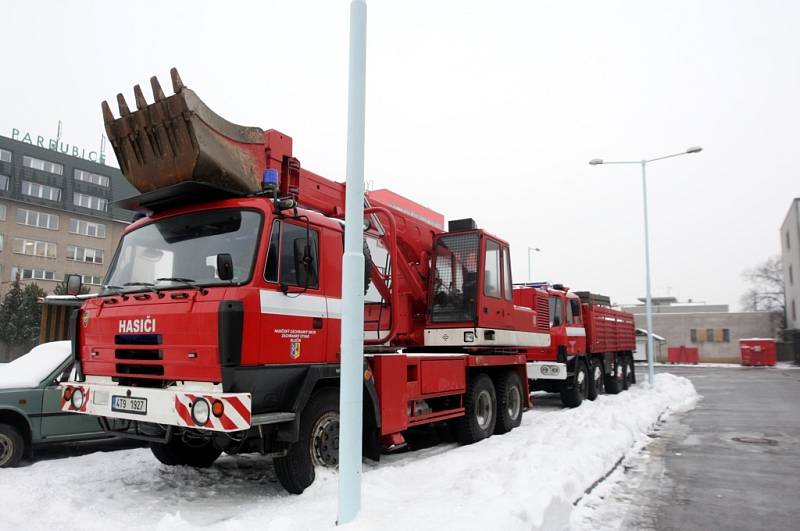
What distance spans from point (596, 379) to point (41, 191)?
50.6 metres

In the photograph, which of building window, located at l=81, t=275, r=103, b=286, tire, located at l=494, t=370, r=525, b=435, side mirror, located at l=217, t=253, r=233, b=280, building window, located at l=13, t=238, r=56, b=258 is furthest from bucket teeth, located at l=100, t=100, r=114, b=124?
building window, located at l=81, t=275, r=103, b=286

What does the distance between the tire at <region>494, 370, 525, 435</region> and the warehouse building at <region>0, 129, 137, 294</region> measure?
46.5 meters

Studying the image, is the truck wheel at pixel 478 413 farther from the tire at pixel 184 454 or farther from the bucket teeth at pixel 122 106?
the bucket teeth at pixel 122 106

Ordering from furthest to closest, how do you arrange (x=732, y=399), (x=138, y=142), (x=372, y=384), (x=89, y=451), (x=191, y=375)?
(x=732, y=399) < (x=89, y=451) < (x=372, y=384) < (x=138, y=142) < (x=191, y=375)

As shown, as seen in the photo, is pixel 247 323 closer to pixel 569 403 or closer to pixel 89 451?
pixel 89 451

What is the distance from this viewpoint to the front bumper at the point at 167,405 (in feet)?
15.7

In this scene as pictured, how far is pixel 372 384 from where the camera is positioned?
6410 millimetres

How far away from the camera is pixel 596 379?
1597cm

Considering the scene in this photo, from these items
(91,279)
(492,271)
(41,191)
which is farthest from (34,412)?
(91,279)

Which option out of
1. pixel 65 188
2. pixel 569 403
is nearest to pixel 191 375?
pixel 569 403

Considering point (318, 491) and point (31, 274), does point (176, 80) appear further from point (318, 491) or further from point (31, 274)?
point (31, 274)

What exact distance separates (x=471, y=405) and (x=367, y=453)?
107 inches

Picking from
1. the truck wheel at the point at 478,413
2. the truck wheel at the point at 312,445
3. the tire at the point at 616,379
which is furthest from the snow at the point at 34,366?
the tire at the point at 616,379

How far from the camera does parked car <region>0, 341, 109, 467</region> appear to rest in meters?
6.62
